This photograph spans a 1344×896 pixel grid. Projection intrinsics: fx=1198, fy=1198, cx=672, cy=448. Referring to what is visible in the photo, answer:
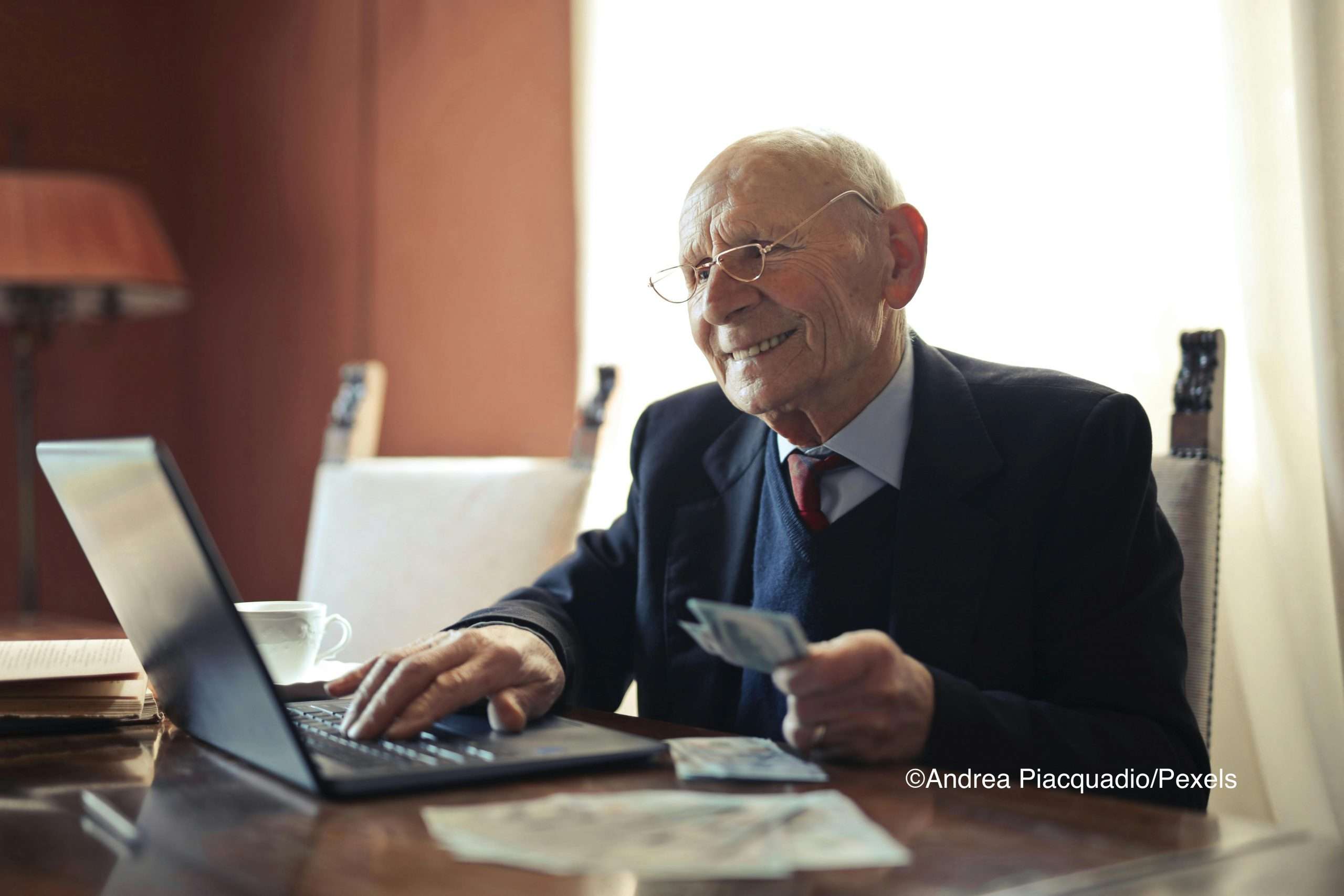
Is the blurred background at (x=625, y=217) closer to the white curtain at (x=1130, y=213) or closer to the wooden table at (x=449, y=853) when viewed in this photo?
the white curtain at (x=1130, y=213)

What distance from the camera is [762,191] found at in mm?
1293

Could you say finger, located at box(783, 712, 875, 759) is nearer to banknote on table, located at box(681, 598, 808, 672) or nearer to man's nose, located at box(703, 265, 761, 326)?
banknote on table, located at box(681, 598, 808, 672)

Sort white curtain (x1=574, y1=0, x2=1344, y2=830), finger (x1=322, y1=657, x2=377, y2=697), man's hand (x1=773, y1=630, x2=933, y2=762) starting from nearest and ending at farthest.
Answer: man's hand (x1=773, y1=630, x2=933, y2=762)
finger (x1=322, y1=657, x2=377, y2=697)
white curtain (x1=574, y1=0, x2=1344, y2=830)

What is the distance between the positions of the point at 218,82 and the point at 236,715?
10.7ft

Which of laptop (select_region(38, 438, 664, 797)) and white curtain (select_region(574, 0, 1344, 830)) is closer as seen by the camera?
laptop (select_region(38, 438, 664, 797))

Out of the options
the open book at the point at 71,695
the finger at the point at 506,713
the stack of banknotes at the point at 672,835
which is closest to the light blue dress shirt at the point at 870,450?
the finger at the point at 506,713

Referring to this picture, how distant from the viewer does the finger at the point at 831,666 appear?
80 centimetres

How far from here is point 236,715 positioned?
0.82 meters

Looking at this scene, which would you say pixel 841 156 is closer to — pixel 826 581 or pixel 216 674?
pixel 826 581

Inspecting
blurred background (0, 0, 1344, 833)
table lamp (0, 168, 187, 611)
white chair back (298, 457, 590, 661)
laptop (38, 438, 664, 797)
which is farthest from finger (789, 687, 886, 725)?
table lamp (0, 168, 187, 611)

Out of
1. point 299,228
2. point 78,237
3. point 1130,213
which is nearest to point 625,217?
point 1130,213

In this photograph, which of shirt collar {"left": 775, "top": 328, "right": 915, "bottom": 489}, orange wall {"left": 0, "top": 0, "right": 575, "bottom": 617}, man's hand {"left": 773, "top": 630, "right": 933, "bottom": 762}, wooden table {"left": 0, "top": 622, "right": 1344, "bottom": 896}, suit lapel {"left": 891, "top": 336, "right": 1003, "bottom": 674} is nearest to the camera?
wooden table {"left": 0, "top": 622, "right": 1344, "bottom": 896}

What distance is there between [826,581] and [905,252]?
39 cm

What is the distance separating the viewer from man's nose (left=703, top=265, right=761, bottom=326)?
1.32m
